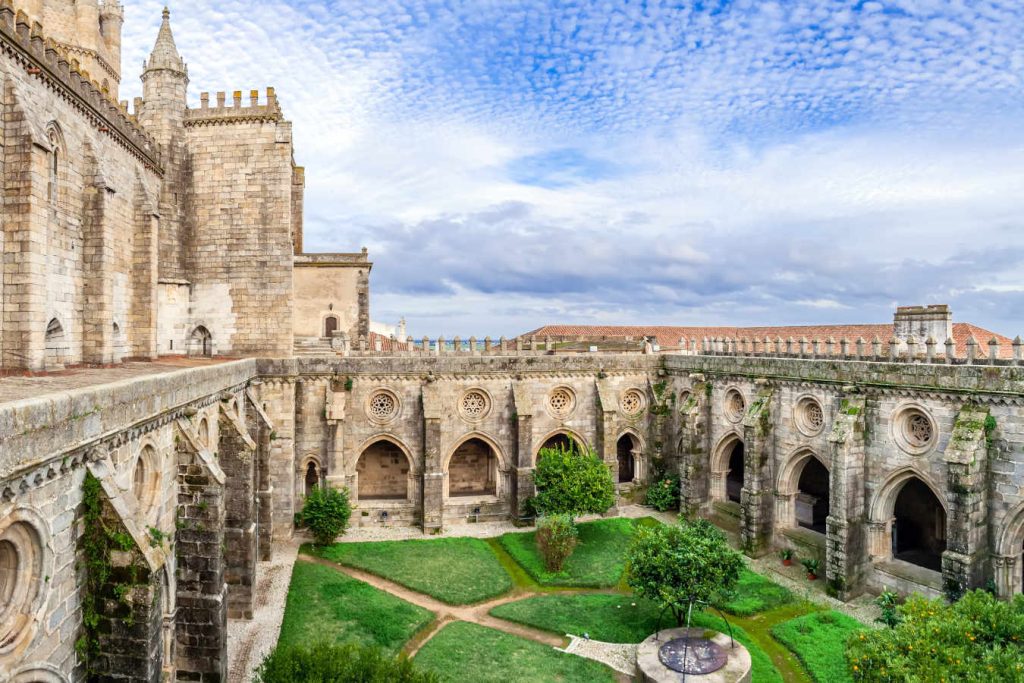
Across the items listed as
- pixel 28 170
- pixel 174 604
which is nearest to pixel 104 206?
pixel 28 170

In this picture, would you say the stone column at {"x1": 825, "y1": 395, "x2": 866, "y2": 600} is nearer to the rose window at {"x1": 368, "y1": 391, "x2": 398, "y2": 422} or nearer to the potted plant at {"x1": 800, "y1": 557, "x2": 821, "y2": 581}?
the potted plant at {"x1": 800, "y1": 557, "x2": 821, "y2": 581}

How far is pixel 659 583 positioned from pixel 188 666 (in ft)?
38.3

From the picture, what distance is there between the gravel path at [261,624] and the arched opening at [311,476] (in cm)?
407

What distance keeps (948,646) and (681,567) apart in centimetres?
713

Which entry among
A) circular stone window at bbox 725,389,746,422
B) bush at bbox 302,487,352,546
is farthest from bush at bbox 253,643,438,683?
circular stone window at bbox 725,389,746,422

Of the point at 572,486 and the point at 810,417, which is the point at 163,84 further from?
the point at 810,417

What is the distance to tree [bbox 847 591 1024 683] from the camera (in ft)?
31.8

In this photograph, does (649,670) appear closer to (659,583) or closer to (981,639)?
(659,583)

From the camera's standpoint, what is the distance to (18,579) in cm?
801

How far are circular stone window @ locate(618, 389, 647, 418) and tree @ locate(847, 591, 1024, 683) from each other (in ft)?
60.9

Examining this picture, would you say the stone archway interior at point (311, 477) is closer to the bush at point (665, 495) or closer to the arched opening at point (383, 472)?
the arched opening at point (383, 472)

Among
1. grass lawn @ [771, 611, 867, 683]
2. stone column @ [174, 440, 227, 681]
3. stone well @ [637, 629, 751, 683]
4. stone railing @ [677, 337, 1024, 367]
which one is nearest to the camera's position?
stone column @ [174, 440, 227, 681]

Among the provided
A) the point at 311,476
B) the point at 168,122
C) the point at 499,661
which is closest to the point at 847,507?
the point at 499,661

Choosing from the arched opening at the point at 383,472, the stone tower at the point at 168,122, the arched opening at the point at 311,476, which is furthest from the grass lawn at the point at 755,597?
the stone tower at the point at 168,122
